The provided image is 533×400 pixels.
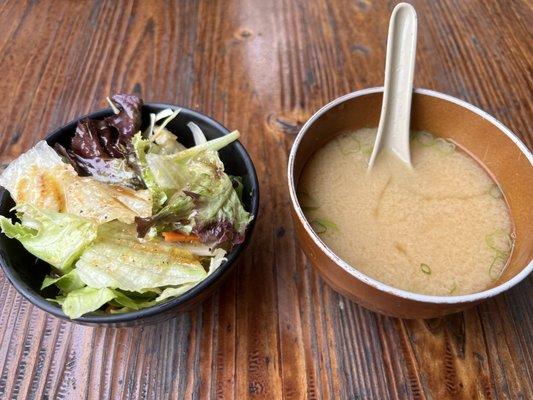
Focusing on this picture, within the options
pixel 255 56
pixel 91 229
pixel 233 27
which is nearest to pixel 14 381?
pixel 91 229

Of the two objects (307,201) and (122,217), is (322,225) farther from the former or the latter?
(122,217)

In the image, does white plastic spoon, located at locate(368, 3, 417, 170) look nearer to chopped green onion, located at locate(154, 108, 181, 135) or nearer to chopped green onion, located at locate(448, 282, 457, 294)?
chopped green onion, located at locate(448, 282, 457, 294)

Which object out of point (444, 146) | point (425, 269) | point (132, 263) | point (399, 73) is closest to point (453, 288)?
point (425, 269)

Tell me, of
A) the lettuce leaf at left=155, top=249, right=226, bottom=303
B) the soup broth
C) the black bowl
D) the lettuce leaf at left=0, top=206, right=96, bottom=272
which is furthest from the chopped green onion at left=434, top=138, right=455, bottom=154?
the lettuce leaf at left=0, top=206, right=96, bottom=272

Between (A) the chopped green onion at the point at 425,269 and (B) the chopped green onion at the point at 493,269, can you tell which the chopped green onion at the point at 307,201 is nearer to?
(A) the chopped green onion at the point at 425,269

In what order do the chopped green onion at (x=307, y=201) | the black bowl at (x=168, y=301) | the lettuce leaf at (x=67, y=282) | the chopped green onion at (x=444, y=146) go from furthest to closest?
1. the chopped green onion at (x=444, y=146)
2. the chopped green onion at (x=307, y=201)
3. the lettuce leaf at (x=67, y=282)
4. the black bowl at (x=168, y=301)

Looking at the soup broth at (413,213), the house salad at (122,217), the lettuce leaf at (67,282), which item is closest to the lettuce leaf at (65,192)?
the house salad at (122,217)
